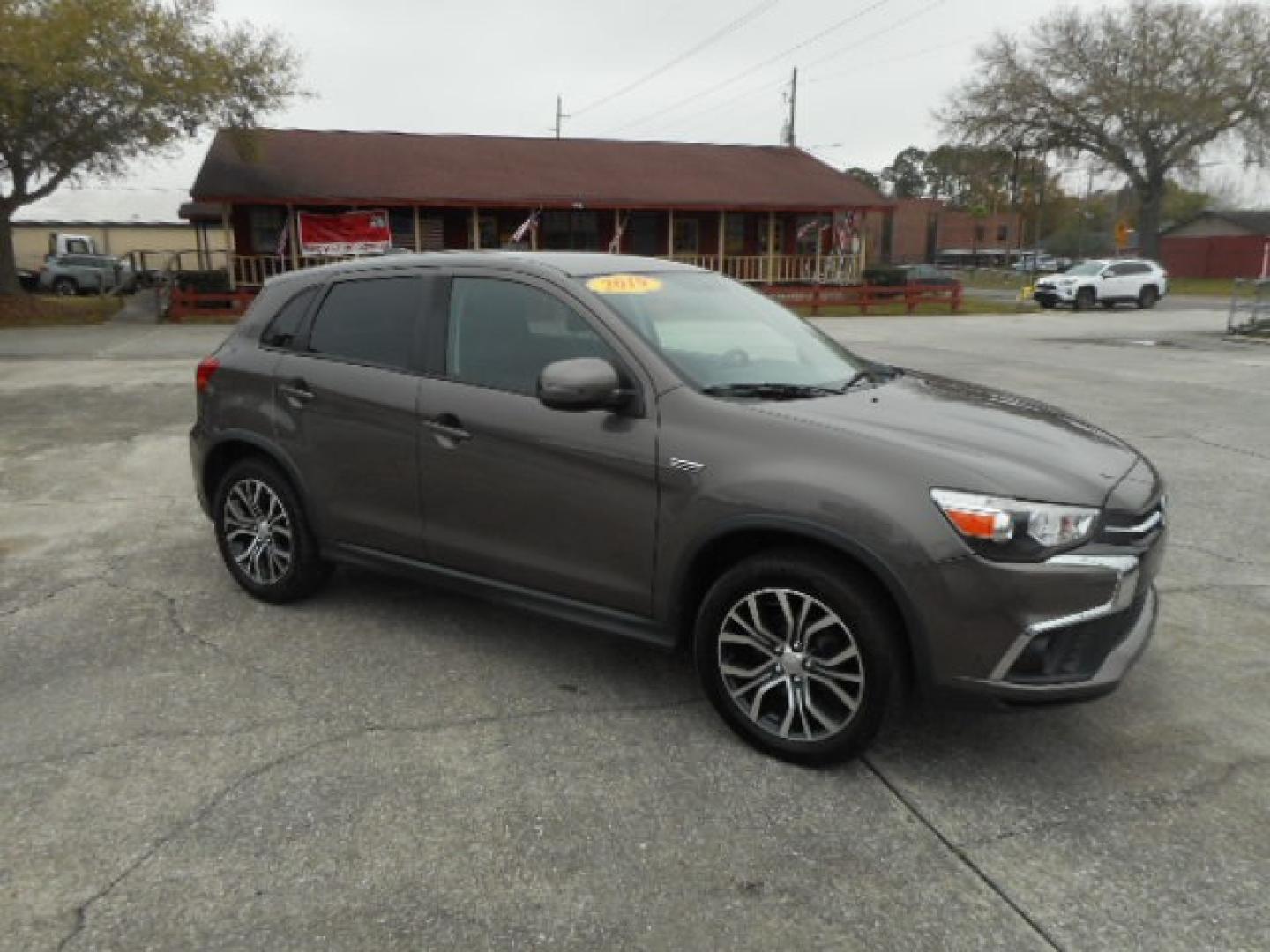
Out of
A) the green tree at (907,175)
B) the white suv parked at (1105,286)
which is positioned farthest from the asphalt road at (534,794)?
the green tree at (907,175)

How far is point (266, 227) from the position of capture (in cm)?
2780

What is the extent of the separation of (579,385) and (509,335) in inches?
27.7

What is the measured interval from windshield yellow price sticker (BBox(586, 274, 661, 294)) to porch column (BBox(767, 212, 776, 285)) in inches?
1103

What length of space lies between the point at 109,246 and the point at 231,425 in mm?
50309

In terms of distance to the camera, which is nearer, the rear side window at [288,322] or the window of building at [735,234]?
the rear side window at [288,322]

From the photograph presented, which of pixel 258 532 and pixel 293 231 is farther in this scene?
pixel 293 231

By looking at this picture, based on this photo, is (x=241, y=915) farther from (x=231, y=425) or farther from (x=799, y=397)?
(x=231, y=425)

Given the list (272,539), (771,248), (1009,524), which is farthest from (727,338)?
(771,248)

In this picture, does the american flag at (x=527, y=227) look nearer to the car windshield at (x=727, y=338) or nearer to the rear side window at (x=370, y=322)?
the rear side window at (x=370, y=322)

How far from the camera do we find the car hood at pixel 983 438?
2967 mm

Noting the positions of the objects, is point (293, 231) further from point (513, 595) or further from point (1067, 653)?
point (1067, 653)

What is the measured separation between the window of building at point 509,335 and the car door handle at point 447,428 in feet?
0.57

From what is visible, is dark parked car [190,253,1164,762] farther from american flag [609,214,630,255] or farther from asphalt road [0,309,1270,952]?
american flag [609,214,630,255]

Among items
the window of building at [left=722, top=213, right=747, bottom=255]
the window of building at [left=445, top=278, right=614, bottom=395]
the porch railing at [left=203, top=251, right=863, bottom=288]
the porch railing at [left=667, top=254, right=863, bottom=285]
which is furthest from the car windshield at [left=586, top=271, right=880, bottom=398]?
the window of building at [left=722, top=213, right=747, bottom=255]
